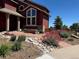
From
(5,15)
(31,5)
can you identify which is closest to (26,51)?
(5,15)

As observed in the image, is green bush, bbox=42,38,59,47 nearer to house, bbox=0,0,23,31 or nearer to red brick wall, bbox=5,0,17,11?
house, bbox=0,0,23,31

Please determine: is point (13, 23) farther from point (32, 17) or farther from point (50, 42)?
point (50, 42)

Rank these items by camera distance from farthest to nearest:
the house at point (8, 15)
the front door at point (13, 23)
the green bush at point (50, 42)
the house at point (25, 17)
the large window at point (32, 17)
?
the large window at point (32, 17) → the front door at point (13, 23) → the house at point (25, 17) → the house at point (8, 15) → the green bush at point (50, 42)

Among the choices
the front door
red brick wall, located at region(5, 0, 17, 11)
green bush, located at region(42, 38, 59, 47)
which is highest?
red brick wall, located at region(5, 0, 17, 11)

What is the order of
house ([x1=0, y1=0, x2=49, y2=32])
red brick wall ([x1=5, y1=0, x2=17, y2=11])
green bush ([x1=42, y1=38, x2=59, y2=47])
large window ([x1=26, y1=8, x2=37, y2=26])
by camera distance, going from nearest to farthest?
green bush ([x1=42, y1=38, x2=59, y2=47]) < red brick wall ([x1=5, y1=0, x2=17, y2=11]) < house ([x1=0, y1=0, x2=49, y2=32]) < large window ([x1=26, y1=8, x2=37, y2=26])

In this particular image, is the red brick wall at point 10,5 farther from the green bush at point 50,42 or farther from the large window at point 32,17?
the green bush at point 50,42

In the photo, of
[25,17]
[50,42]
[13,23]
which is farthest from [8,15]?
[50,42]

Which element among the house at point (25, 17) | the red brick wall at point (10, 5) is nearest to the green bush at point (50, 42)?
the house at point (25, 17)

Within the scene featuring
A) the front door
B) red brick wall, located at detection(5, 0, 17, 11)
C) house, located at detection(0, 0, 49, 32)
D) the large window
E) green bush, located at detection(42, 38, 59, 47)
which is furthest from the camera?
the large window

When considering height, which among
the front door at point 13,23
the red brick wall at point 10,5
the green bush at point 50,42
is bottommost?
the green bush at point 50,42

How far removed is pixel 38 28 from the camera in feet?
96.3

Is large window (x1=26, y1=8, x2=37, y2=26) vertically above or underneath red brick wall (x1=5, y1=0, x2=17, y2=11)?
underneath

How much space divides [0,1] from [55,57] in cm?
1768

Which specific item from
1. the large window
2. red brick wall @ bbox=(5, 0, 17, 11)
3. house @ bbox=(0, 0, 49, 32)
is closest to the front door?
house @ bbox=(0, 0, 49, 32)
